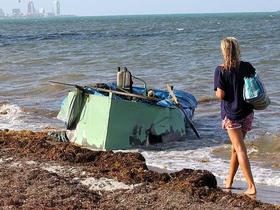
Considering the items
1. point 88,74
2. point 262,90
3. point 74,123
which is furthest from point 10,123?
point 88,74

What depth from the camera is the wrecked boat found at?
9906 mm

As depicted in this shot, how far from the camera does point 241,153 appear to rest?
6.88 m

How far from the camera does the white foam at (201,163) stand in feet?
26.7

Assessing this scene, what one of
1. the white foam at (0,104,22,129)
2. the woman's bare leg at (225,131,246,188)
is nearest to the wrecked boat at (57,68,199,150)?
the white foam at (0,104,22,129)

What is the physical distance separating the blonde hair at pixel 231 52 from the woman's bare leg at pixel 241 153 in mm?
788

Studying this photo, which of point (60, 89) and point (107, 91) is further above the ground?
point (107, 91)

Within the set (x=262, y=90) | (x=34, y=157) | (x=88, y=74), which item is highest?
(x=262, y=90)

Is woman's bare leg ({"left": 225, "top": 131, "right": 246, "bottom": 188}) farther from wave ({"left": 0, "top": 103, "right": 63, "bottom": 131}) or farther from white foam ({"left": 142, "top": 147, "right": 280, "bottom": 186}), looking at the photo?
wave ({"left": 0, "top": 103, "right": 63, "bottom": 131})

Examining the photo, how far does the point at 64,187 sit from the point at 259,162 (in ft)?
12.4

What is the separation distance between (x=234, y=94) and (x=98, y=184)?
6.11 ft

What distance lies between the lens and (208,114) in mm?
14078

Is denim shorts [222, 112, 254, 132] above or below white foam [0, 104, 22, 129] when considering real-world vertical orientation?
above

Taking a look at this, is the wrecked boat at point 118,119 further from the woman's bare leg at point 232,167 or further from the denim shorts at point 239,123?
the denim shorts at point 239,123

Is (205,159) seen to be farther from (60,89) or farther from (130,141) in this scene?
(60,89)
